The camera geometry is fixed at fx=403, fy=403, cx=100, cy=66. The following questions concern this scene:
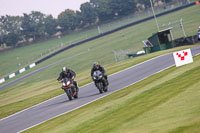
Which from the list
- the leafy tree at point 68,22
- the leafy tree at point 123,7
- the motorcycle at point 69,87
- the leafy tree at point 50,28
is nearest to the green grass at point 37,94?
the motorcycle at point 69,87

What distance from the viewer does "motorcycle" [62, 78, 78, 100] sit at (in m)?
21.8

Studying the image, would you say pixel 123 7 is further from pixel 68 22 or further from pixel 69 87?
pixel 69 87

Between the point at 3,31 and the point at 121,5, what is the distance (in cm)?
4710

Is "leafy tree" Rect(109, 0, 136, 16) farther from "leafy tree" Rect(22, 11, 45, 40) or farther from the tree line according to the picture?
"leafy tree" Rect(22, 11, 45, 40)

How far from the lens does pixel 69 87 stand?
21.9 m

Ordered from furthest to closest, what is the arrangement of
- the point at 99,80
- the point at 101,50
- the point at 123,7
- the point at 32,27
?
1. the point at 32,27
2. the point at 123,7
3. the point at 101,50
4. the point at 99,80

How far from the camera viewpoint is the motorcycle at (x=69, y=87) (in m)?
21.8

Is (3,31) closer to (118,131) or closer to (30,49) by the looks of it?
(30,49)

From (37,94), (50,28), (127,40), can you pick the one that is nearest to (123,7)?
(50,28)

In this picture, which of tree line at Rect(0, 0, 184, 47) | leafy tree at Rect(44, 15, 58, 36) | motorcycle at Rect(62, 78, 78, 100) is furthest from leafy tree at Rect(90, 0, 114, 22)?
motorcycle at Rect(62, 78, 78, 100)

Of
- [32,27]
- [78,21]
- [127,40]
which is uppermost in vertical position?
[32,27]

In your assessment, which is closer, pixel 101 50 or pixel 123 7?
pixel 101 50

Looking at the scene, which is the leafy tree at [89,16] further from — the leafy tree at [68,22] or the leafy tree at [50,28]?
the leafy tree at [50,28]

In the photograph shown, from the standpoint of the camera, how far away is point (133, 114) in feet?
39.3
